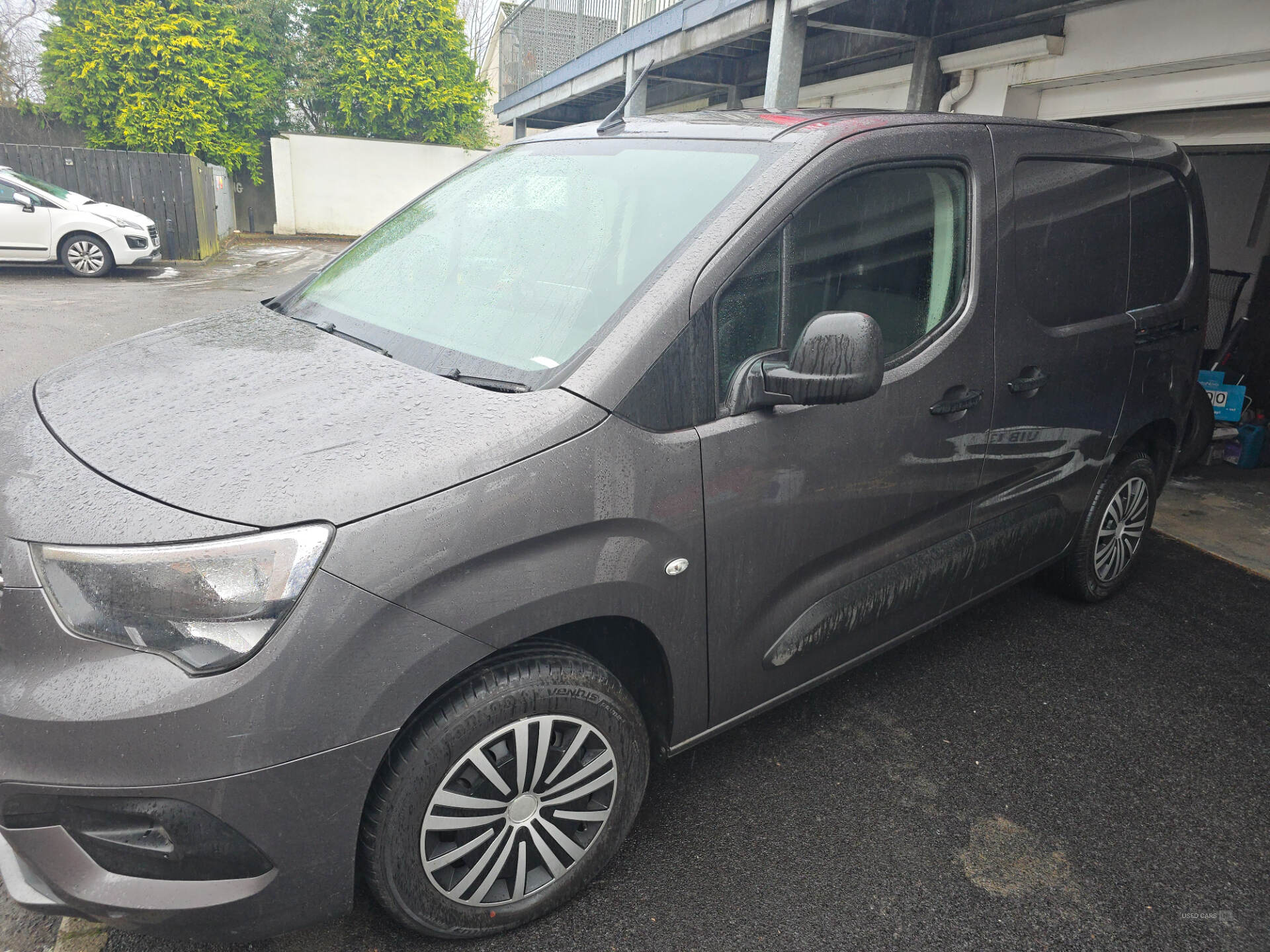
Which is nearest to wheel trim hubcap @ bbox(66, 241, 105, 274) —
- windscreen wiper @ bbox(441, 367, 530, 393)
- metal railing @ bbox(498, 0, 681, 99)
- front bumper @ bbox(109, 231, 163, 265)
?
front bumper @ bbox(109, 231, 163, 265)

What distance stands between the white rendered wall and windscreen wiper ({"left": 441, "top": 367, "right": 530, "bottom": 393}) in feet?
71.7

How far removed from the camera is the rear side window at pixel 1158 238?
125 inches

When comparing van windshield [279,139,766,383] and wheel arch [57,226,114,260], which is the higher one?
van windshield [279,139,766,383]

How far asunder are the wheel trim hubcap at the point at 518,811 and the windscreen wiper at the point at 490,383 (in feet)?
2.32

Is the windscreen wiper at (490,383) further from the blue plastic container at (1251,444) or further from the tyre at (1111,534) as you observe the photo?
the blue plastic container at (1251,444)

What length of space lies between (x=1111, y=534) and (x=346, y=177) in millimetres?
22879

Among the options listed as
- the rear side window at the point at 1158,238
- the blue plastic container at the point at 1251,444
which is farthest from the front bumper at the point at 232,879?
the blue plastic container at the point at 1251,444

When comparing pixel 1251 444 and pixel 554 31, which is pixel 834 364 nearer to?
pixel 1251 444

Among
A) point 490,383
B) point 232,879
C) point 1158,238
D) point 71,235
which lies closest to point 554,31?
point 71,235

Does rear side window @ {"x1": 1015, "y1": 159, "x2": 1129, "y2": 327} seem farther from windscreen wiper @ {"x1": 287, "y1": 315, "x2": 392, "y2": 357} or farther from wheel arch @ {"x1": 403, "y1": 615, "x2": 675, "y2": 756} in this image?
windscreen wiper @ {"x1": 287, "y1": 315, "x2": 392, "y2": 357}

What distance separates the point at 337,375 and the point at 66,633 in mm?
772

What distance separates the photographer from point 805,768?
2.65 metres

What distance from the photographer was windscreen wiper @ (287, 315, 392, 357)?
2.20 meters

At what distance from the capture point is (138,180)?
50.4 feet
